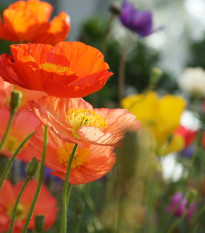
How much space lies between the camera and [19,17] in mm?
486

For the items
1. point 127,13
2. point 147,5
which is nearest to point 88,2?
point 147,5

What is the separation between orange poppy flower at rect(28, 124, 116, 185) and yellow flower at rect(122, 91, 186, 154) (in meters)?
0.37

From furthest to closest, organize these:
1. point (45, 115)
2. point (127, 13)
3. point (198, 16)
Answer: point (198, 16) → point (127, 13) → point (45, 115)

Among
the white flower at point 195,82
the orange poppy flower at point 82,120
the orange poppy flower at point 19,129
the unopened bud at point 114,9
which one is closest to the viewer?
the orange poppy flower at point 82,120

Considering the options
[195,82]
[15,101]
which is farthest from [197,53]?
[15,101]

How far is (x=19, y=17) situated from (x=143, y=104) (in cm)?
39

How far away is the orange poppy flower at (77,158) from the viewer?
328 mm

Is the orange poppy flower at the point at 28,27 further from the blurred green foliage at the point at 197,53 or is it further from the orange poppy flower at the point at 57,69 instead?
the blurred green foliage at the point at 197,53

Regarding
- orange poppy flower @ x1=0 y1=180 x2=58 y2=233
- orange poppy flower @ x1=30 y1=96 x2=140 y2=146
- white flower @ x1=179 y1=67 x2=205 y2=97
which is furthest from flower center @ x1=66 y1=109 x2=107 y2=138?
white flower @ x1=179 y1=67 x2=205 y2=97

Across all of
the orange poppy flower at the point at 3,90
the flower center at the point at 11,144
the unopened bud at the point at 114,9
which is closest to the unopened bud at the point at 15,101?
the orange poppy flower at the point at 3,90

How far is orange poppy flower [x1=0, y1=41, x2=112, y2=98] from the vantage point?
308 mm

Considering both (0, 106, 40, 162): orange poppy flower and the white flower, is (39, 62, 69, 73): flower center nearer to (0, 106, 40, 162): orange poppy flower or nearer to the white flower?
(0, 106, 40, 162): orange poppy flower

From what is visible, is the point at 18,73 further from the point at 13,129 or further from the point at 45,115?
the point at 13,129

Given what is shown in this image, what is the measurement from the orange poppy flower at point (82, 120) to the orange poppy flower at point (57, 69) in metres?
0.02
